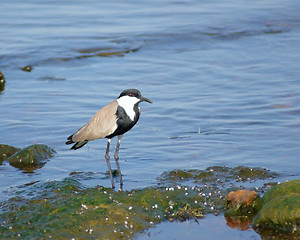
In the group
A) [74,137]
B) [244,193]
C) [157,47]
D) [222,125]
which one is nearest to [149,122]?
[222,125]

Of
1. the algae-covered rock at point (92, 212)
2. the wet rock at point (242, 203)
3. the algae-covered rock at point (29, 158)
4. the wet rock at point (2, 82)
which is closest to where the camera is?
the algae-covered rock at point (92, 212)

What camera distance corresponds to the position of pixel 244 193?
6.85 m

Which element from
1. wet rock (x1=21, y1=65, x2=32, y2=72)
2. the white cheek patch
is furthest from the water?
the white cheek patch

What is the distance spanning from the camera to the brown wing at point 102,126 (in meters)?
8.19

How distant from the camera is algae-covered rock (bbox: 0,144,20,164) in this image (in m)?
9.08

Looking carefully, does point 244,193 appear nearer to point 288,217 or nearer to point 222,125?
point 288,217

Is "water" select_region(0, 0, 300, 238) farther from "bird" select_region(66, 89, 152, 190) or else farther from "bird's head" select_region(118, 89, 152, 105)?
"bird's head" select_region(118, 89, 152, 105)

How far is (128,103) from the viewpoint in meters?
8.19

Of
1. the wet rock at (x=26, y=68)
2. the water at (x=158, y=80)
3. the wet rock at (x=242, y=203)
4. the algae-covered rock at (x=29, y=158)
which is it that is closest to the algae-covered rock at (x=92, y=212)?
the wet rock at (x=242, y=203)

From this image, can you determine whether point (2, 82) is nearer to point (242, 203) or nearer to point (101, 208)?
Result: point (101, 208)

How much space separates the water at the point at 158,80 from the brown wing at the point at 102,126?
56 cm

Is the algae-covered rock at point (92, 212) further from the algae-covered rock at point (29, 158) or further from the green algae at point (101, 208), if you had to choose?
the algae-covered rock at point (29, 158)

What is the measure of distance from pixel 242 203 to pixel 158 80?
7038mm

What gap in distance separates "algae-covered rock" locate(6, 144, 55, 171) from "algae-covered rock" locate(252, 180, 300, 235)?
3786 mm
